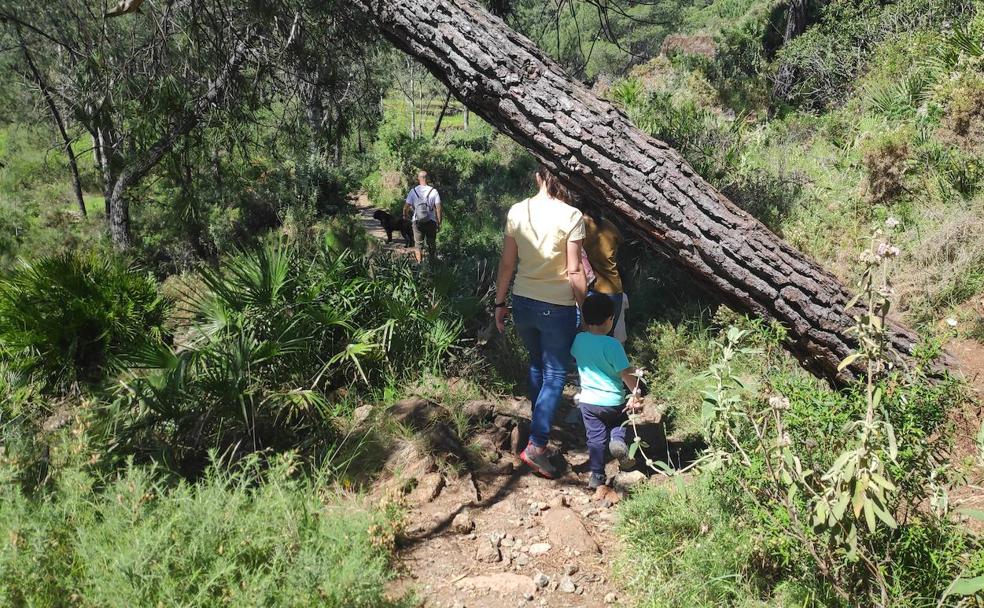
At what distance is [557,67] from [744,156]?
4.86 m

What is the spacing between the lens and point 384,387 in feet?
15.6

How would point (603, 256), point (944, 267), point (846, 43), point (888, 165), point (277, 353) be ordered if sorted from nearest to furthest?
point (277, 353), point (603, 256), point (944, 267), point (888, 165), point (846, 43)

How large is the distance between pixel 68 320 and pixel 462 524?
401cm

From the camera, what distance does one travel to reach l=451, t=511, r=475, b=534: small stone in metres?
3.30

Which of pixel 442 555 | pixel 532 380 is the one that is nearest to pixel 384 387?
pixel 532 380

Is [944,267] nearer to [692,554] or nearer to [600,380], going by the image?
[600,380]

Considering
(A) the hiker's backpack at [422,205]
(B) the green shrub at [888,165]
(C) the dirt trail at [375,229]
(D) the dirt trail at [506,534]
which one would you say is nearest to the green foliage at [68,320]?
(D) the dirt trail at [506,534]

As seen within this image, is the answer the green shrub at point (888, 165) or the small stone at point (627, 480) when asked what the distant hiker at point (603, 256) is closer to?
the small stone at point (627, 480)

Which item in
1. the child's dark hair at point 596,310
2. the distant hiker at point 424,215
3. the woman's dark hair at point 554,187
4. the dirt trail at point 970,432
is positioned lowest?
the distant hiker at point 424,215

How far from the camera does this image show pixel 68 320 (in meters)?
5.18

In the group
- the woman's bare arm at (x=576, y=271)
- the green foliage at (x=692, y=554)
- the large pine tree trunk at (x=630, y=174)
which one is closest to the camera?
the green foliage at (x=692, y=554)

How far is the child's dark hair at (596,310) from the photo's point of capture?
3.79m

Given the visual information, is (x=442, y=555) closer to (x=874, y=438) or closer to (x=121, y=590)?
(x=121, y=590)

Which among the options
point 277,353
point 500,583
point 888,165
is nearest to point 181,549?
point 500,583
